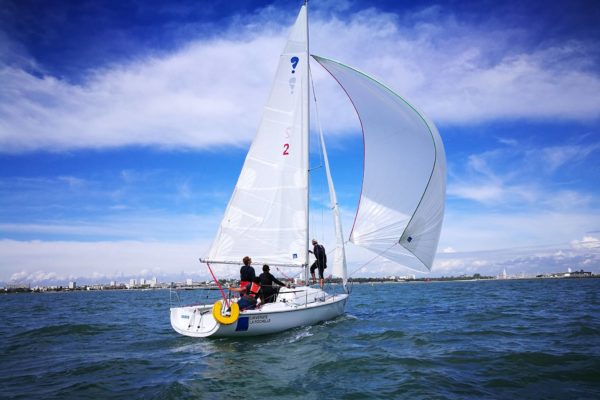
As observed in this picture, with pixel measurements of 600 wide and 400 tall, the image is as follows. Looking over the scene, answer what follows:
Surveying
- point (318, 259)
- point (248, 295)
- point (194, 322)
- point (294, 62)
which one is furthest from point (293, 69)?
point (194, 322)

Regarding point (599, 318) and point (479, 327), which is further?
point (599, 318)

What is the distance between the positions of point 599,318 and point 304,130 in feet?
39.3

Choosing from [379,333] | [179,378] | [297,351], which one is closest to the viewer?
[179,378]

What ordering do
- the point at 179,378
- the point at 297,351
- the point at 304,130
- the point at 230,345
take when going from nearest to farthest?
the point at 179,378 → the point at 297,351 → the point at 230,345 → the point at 304,130

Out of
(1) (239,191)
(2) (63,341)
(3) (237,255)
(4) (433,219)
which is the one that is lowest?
(2) (63,341)

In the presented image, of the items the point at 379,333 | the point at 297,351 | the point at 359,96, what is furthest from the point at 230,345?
the point at 359,96

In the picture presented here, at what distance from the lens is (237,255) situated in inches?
478

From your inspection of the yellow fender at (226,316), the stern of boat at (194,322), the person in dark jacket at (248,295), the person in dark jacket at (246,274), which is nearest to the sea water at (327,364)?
the stern of boat at (194,322)

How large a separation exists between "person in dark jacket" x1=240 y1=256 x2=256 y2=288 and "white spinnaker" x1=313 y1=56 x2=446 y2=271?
3613mm

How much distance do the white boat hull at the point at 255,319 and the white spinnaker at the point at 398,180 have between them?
282cm

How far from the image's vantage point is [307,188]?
1272 cm

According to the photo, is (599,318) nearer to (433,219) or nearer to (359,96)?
(433,219)

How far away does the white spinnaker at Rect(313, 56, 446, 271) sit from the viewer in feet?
39.2

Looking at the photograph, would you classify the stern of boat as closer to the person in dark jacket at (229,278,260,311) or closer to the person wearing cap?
the person in dark jacket at (229,278,260,311)
